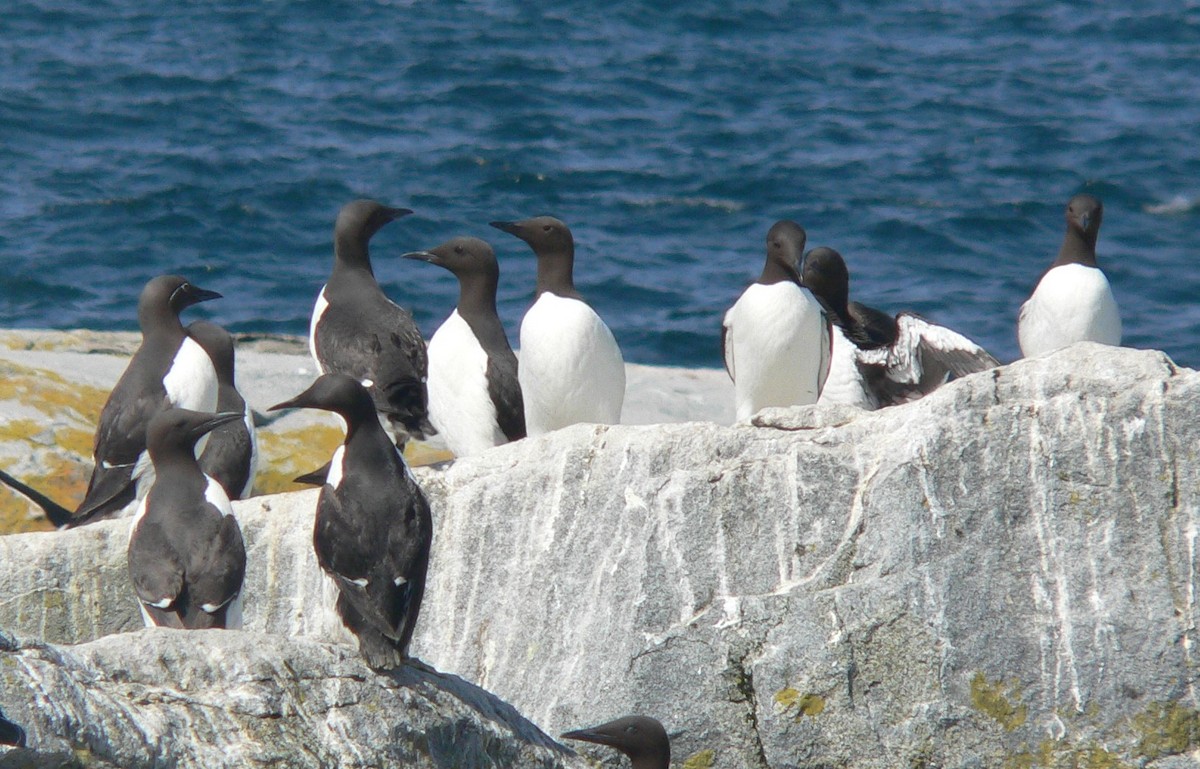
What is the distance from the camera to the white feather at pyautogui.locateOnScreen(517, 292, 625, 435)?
8195mm

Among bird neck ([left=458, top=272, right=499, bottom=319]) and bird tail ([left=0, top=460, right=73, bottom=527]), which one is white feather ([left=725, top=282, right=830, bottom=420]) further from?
bird tail ([left=0, top=460, right=73, bottom=527])

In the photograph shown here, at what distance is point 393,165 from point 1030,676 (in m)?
12.5

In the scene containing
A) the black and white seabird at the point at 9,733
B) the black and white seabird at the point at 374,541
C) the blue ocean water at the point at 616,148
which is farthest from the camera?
the blue ocean water at the point at 616,148

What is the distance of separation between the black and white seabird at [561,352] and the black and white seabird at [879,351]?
1.02 meters

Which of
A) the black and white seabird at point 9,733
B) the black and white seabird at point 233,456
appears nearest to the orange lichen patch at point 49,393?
the black and white seabird at point 233,456

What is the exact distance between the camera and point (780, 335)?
8.77m

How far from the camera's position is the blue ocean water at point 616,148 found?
602 inches

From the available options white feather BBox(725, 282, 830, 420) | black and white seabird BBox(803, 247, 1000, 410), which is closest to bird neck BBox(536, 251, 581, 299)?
white feather BBox(725, 282, 830, 420)

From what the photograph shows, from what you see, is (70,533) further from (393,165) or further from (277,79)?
(277,79)

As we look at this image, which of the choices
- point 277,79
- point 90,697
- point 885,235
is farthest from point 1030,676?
point 277,79

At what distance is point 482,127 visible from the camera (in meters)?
19.1

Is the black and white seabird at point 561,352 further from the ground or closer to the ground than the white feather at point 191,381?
further from the ground

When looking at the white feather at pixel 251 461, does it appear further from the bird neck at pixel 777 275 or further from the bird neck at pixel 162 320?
the bird neck at pixel 777 275

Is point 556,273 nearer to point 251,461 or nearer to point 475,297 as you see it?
point 475,297
